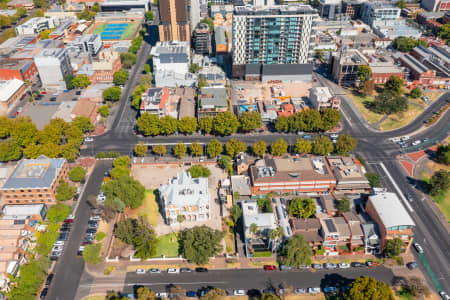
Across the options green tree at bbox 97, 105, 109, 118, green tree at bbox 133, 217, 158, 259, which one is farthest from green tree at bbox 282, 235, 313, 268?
green tree at bbox 97, 105, 109, 118

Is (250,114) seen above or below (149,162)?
above

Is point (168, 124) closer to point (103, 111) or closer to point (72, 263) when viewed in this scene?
point (103, 111)

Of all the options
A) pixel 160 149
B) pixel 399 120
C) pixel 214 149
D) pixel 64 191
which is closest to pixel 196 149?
pixel 214 149

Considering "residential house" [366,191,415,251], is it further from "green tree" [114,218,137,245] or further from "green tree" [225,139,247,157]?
"green tree" [114,218,137,245]

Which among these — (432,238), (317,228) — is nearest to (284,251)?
(317,228)

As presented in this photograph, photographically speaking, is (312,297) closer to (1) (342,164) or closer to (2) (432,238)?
(2) (432,238)
